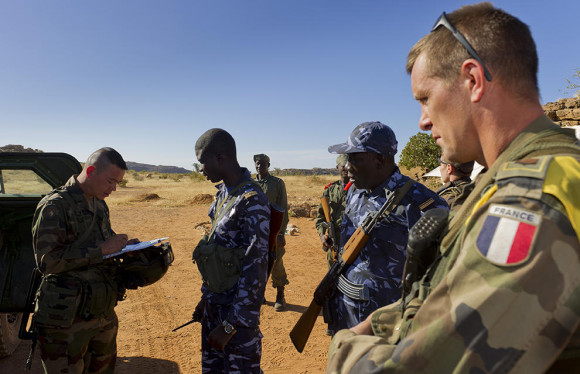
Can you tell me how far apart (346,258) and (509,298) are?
204 centimetres

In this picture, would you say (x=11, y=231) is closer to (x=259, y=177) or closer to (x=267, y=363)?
→ (x=267, y=363)

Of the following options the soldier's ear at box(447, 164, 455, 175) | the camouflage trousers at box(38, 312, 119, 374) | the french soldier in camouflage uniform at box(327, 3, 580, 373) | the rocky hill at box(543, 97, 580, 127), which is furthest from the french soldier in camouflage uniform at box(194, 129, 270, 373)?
the rocky hill at box(543, 97, 580, 127)

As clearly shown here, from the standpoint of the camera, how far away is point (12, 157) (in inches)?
153

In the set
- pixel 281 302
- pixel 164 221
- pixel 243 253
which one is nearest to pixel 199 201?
pixel 164 221

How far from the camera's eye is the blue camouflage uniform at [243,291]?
2.62m

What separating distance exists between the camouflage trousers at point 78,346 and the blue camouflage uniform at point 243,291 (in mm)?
976

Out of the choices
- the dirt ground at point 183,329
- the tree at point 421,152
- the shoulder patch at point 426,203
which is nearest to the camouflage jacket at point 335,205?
the dirt ground at point 183,329

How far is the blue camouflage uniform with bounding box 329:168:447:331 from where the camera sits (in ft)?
8.28

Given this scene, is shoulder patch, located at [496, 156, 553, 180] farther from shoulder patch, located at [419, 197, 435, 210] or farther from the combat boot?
the combat boot

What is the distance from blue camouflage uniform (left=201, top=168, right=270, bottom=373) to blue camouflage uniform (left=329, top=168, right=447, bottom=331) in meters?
0.70

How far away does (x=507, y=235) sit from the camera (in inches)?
27.2

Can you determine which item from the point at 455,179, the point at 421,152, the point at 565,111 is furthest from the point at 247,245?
the point at 421,152

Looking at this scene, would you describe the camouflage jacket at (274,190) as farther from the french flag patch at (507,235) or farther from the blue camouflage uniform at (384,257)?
the french flag patch at (507,235)

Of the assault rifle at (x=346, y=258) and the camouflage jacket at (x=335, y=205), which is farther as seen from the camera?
the camouflage jacket at (x=335, y=205)
